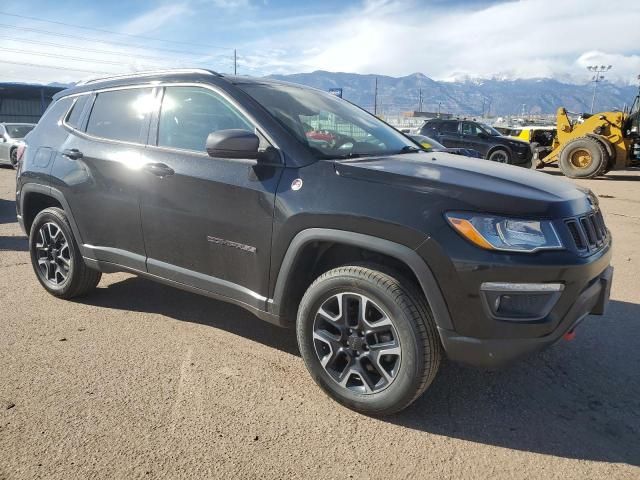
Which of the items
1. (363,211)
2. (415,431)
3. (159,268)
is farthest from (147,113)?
(415,431)

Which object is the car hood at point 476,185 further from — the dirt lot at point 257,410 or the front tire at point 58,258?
the front tire at point 58,258

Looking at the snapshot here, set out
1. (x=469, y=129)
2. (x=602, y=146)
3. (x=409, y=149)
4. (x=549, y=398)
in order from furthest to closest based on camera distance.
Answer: (x=469, y=129) → (x=602, y=146) → (x=409, y=149) → (x=549, y=398)

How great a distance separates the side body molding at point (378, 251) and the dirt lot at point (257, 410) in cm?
60

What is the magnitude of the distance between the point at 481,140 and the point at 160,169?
52.7ft

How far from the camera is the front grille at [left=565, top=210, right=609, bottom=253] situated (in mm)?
2506

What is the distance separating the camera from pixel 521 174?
9.98 ft

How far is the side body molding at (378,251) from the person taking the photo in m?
2.46

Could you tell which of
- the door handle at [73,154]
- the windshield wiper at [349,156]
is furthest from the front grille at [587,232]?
the door handle at [73,154]

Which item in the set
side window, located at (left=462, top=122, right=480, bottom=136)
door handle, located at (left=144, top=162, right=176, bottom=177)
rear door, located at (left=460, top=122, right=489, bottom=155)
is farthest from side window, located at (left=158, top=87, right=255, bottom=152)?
side window, located at (left=462, top=122, right=480, bottom=136)

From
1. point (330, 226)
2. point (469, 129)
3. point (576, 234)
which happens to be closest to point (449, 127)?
point (469, 129)

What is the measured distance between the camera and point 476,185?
2541 mm

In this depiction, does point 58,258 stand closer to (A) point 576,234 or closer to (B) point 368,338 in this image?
(B) point 368,338

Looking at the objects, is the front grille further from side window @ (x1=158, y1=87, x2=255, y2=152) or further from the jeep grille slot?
side window @ (x1=158, y1=87, x2=255, y2=152)

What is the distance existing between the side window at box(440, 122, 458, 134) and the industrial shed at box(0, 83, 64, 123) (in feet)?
115
